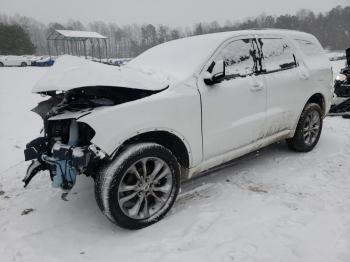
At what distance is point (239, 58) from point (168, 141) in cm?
143

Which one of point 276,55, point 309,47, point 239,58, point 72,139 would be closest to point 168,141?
point 72,139

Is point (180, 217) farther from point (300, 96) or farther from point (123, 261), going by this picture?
point (300, 96)

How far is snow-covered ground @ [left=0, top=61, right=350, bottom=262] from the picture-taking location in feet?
9.93

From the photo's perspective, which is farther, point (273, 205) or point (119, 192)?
point (273, 205)

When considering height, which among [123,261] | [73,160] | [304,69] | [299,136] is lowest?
[123,261]

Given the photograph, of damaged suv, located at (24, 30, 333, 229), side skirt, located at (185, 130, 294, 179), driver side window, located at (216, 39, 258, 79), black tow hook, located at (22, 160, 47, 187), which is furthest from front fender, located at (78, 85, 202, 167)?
black tow hook, located at (22, 160, 47, 187)

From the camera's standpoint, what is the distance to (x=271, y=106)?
4.52 metres

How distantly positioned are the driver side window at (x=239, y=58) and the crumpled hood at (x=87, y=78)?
2.81 ft

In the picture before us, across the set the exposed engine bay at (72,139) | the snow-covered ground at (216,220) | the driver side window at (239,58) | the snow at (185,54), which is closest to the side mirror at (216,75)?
the snow at (185,54)

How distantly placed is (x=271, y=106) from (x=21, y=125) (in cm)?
596

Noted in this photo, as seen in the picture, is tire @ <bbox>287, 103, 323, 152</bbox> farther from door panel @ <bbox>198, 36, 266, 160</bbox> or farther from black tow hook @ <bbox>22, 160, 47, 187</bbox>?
black tow hook @ <bbox>22, 160, 47, 187</bbox>

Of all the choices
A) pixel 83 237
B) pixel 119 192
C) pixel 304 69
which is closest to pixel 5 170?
pixel 83 237

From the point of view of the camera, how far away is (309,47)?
5.43 m

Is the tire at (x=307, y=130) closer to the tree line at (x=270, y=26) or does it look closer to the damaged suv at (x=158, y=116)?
the damaged suv at (x=158, y=116)
